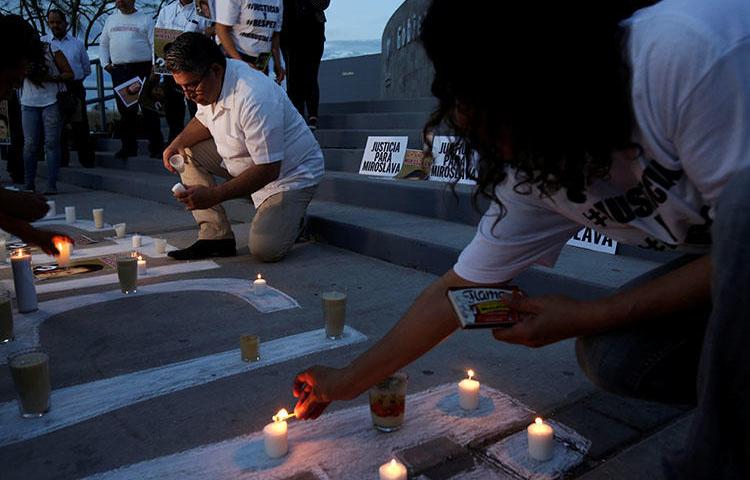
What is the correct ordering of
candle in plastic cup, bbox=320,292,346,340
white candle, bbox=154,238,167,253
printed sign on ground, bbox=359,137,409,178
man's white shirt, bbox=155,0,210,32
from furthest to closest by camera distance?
1. man's white shirt, bbox=155,0,210,32
2. printed sign on ground, bbox=359,137,409,178
3. white candle, bbox=154,238,167,253
4. candle in plastic cup, bbox=320,292,346,340

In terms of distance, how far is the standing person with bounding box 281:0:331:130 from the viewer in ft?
21.0

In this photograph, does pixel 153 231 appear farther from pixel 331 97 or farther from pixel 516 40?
pixel 331 97

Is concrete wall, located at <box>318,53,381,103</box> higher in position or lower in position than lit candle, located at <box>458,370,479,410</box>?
higher

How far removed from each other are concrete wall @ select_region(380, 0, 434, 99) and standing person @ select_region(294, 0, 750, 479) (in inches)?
369

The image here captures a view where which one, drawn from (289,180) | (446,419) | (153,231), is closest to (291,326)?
(446,419)

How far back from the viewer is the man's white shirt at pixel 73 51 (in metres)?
7.82

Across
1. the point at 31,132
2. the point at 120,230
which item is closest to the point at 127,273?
the point at 120,230

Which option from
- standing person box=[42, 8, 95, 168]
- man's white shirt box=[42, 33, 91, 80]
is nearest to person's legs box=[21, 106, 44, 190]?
standing person box=[42, 8, 95, 168]

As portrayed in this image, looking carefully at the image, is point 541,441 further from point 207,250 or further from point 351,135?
point 351,135

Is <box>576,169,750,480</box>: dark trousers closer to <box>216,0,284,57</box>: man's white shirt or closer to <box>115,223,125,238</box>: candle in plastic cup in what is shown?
<box>115,223,125,238</box>: candle in plastic cup

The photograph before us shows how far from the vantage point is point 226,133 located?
420 cm

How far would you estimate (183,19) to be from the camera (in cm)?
666

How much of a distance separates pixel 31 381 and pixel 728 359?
6.95 ft

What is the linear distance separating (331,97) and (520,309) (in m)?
17.5
